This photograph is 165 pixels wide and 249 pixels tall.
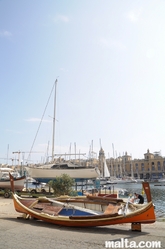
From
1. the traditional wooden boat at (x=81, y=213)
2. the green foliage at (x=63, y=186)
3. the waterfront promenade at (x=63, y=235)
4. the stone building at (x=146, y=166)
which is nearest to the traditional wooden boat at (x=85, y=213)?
the traditional wooden boat at (x=81, y=213)

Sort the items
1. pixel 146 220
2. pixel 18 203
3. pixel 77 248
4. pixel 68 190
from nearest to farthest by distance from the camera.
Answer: pixel 77 248 → pixel 146 220 → pixel 18 203 → pixel 68 190

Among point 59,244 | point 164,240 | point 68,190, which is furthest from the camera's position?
point 68,190

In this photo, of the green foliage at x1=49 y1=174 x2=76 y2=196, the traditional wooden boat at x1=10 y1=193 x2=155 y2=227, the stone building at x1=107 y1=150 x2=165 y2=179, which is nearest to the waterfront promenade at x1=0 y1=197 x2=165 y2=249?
the traditional wooden boat at x1=10 y1=193 x2=155 y2=227

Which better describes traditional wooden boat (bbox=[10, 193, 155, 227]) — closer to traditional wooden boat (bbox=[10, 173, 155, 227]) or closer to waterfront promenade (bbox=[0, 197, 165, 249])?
traditional wooden boat (bbox=[10, 173, 155, 227])

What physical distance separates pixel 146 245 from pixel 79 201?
525 cm

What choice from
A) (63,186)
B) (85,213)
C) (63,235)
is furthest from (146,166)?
(63,235)

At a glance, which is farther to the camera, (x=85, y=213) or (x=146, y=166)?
(x=146, y=166)

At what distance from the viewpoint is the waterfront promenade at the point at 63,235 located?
676 centimetres

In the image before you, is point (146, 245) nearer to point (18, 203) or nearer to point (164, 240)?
point (164, 240)

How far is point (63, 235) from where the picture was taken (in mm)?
7918

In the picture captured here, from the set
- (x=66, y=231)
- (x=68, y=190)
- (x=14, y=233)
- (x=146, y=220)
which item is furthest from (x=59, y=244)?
→ (x=68, y=190)

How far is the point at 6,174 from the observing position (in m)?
31.2

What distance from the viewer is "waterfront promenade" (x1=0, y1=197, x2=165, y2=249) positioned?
22.2ft

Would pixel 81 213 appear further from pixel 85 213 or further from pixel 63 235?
pixel 63 235
